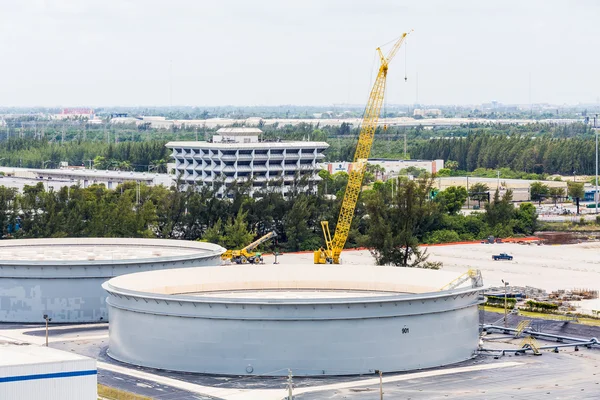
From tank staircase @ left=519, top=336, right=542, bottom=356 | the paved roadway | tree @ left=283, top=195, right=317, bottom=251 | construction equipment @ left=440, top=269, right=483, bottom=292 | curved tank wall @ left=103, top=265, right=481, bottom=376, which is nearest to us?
the paved roadway

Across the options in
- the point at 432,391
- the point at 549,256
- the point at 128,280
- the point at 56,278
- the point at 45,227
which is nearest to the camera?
the point at 432,391

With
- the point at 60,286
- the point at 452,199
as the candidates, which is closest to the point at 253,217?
the point at 452,199

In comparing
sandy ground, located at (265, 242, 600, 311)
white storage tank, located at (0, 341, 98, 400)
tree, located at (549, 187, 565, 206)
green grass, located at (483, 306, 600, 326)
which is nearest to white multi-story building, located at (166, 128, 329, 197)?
tree, located at (549, 187, 565, 206)

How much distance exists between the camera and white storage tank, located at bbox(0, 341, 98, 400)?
38719mm

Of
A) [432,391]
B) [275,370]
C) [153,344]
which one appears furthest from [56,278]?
[432,391]

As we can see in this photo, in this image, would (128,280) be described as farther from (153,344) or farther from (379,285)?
(379,285)

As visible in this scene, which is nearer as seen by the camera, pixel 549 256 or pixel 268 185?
pixel 549 256

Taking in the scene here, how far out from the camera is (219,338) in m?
51.5

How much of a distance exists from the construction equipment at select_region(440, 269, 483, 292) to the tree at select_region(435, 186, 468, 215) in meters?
63.9

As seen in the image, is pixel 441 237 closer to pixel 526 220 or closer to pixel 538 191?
pixel 526 220

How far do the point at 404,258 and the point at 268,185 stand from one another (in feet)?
111

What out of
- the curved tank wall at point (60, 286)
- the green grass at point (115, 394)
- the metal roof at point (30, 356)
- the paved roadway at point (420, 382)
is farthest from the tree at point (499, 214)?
the metal roof at point (30, 356)

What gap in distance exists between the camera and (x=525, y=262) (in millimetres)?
97125

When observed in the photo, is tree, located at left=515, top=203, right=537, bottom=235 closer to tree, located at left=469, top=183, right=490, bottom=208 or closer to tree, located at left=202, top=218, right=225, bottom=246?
tree, located at left=469, top=183, right=490, bottom=208
